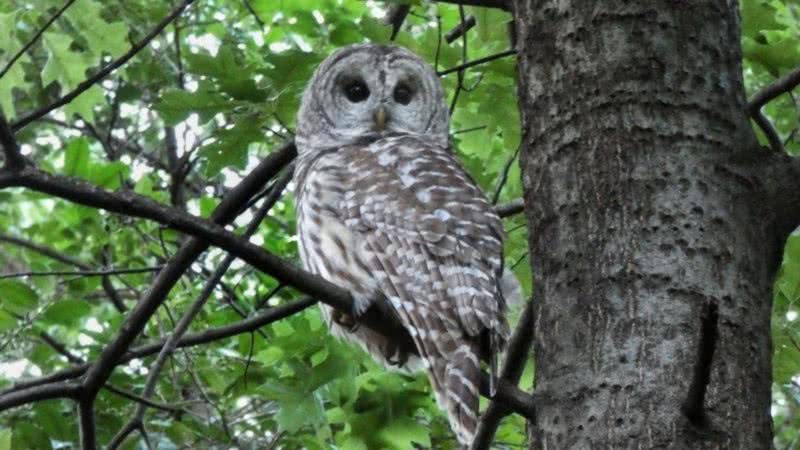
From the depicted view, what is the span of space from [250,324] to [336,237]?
62cm

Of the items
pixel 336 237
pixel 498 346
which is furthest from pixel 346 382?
pixel 498 346

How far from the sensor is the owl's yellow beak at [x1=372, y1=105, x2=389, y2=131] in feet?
14.6

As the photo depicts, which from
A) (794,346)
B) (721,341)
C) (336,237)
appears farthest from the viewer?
(336,237)

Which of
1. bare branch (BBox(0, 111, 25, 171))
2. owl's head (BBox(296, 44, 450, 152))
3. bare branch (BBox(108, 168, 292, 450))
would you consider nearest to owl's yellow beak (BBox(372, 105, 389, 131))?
owl's head (BBox(296, 44, 450, 152))

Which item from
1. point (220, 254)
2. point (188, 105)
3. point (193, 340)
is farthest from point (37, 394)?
point (220, 254)

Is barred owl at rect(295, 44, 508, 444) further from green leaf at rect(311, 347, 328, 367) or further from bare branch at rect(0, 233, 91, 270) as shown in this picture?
bare branch at rect(0, 233, 91, 270)

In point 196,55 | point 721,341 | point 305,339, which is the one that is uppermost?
point 196,55

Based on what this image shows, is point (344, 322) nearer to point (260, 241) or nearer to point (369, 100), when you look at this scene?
point (369, 100)

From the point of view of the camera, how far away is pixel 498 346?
10.4ft

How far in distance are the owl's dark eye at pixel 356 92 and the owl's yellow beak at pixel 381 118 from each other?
158 millimetres

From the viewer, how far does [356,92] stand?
466 centimetres

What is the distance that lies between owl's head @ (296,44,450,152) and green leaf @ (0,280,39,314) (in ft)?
3.54

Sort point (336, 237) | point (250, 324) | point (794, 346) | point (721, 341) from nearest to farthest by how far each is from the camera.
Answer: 1. point (721, 341)
2. point (250, 324)
3. point (794, 346)
4. point (336, 237)

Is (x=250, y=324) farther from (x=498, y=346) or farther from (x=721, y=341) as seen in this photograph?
(x=721, y=341)
